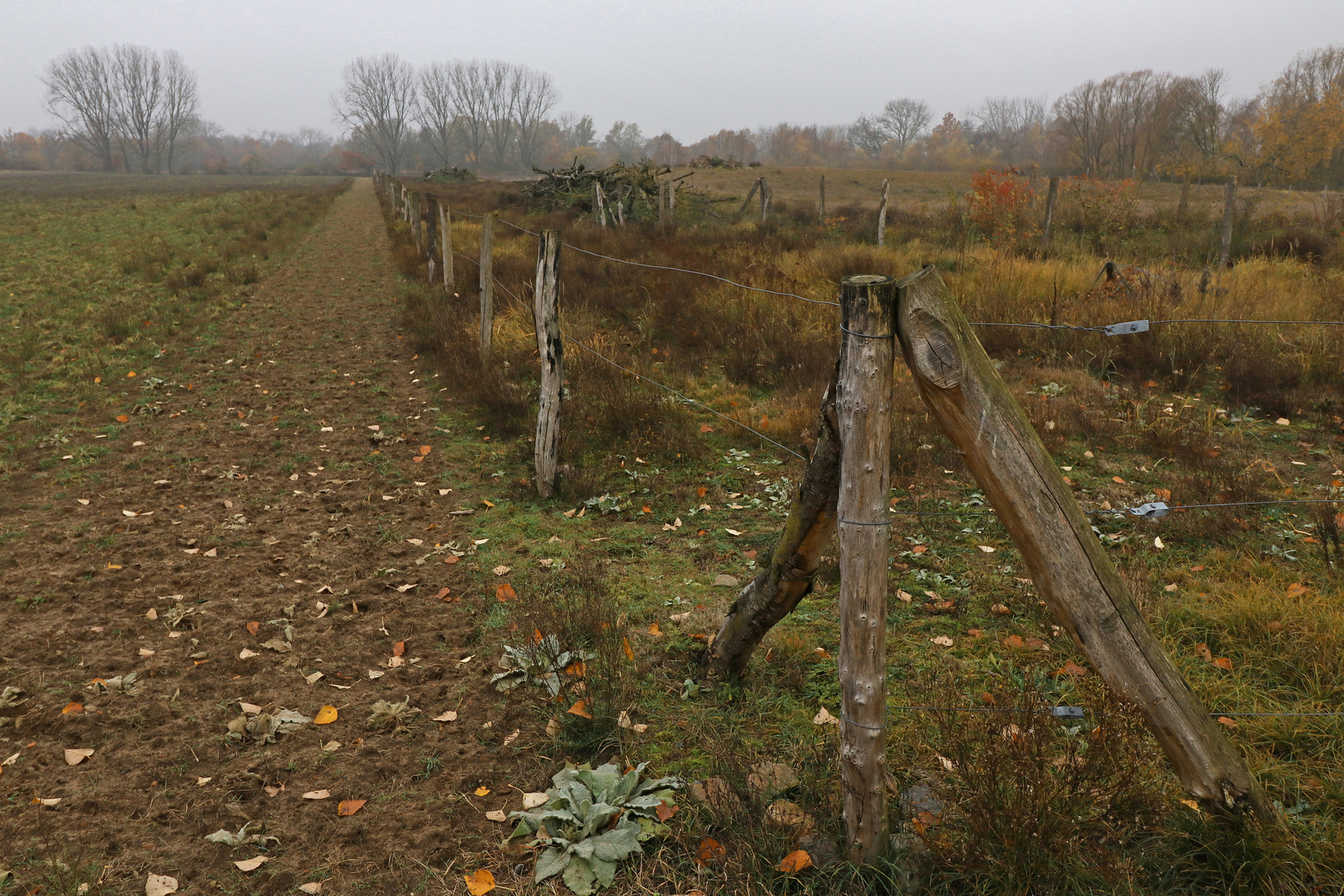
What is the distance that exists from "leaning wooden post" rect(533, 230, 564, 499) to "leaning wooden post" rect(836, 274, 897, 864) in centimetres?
384

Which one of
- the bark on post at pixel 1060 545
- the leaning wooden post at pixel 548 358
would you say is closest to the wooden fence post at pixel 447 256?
the leaning wooden post at pixel 548 358

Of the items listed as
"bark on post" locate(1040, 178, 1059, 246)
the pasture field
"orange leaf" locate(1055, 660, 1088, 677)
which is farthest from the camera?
"bark on post" locate(1040, 178, 1059, 246)

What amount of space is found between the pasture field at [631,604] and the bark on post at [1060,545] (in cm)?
17

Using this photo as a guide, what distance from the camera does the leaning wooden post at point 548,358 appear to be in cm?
575

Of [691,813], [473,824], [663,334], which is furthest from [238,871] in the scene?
[663,334]

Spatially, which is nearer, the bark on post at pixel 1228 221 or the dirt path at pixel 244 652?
the dirt path at pixel 244 652

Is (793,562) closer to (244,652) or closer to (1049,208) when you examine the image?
(244,652)

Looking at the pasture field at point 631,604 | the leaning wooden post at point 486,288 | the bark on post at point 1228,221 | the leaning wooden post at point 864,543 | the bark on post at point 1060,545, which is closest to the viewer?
the bark on post at point 1060,545

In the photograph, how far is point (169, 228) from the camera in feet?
73.5

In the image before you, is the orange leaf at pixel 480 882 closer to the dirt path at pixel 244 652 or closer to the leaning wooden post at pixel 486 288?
the dirt path at pixel 244 652

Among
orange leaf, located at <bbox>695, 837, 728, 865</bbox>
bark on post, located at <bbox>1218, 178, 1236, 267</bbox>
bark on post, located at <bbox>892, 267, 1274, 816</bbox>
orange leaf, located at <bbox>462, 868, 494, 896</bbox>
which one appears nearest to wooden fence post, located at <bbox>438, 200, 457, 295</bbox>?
orange leaf, located at <bbox>462, 868, 494, 896</bbox>

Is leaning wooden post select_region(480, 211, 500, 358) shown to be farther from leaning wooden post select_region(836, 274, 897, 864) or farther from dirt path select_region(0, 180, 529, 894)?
leaning wooden post select_region(836, 274, 897, 864)

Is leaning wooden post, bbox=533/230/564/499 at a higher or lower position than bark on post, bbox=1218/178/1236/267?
lower

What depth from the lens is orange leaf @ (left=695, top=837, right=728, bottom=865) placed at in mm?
2365
